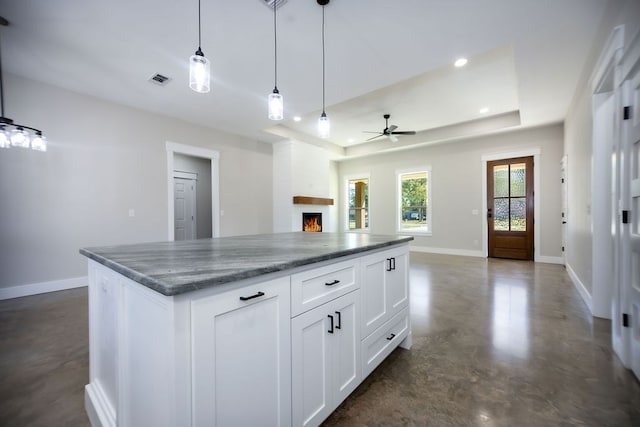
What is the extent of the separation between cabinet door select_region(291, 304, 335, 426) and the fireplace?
4940 millimetres

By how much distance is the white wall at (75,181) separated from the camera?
3.21 meters

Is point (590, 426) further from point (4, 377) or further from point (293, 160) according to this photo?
point (293, 160)

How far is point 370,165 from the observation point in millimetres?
7711

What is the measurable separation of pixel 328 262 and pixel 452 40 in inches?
103

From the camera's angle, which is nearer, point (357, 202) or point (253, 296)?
point (253, 296)

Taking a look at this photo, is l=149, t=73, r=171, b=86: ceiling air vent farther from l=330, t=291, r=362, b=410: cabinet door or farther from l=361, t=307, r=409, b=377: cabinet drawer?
l=361, t=307, r=409, b=377: cabinet drawer

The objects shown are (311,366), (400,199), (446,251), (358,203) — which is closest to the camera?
(311,366)

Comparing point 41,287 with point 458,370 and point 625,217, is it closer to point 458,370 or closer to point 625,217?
point 458,370

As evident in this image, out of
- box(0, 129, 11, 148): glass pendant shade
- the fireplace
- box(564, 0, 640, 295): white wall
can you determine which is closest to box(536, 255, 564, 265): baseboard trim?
box(564, 0, 640, 295): white wall

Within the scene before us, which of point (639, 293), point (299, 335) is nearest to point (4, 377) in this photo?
point (299, 335)

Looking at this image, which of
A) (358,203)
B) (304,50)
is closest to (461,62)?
(304,50)

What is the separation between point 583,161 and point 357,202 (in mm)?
5489

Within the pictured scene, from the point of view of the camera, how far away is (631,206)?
1.71 metres

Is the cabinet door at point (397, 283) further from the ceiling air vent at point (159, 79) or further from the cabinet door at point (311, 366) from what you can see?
the ceiling air vent at point (159, 79)
